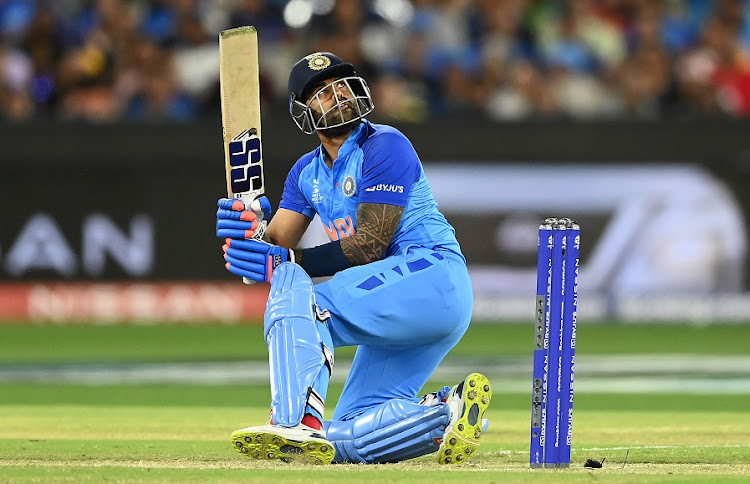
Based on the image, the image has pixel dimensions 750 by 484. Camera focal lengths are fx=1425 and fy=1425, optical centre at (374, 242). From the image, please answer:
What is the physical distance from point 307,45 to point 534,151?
259 centimetres

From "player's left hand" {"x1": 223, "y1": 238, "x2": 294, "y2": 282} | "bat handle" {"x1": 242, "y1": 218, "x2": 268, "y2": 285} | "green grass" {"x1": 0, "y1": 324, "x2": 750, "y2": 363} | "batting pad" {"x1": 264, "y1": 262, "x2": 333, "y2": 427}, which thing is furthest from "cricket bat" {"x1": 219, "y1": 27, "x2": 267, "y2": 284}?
"green grass" {"x1": 0, "y1": 324, "x2": 750, "y2": 363}

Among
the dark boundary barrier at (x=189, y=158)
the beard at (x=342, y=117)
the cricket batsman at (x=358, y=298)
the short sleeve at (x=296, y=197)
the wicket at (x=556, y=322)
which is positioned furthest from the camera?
the dark boundary barrier at (x=189, y=158)

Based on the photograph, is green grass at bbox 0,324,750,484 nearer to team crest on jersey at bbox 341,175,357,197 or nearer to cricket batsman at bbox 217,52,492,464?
cricket batsman at bbox 217,52,492,464

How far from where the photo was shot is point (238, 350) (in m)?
12.3

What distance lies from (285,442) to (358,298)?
66 cm

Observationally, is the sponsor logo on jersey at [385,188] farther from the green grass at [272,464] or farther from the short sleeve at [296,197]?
the green grass at [272,464]

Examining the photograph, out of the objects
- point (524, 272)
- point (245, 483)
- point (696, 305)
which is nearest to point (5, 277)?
point (524, 272)

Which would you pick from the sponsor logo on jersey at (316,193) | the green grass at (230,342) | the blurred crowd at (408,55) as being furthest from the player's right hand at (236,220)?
the blurred crowd at (408,55)

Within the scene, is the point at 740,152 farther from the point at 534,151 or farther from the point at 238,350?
the point at 238,350

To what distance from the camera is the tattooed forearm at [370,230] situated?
5.64 meters

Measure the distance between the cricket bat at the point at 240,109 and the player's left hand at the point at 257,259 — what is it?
1.16ft

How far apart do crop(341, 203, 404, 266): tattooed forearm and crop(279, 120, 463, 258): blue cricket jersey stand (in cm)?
3

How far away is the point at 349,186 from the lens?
5.80 metres

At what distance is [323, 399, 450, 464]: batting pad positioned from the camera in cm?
559
